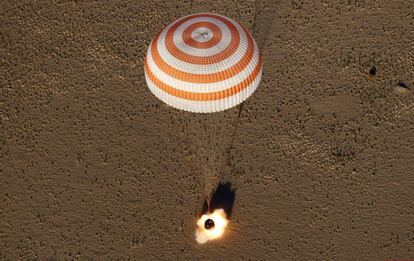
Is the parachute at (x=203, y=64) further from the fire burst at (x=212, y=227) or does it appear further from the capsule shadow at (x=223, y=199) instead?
the fire burst at (x=212, y=227)

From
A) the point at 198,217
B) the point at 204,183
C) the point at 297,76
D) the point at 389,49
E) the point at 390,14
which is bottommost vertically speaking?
the point at 198,217

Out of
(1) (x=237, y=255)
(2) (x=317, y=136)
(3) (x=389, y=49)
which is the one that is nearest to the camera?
(1) (x=237, y=255)

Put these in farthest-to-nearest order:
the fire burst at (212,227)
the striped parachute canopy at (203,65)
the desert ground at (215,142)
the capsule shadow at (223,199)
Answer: the capsule shadow at (223,199) → the desert ground at (215,142) → the fire burst at (212,227) → the striped parachute canopy at (203,65)

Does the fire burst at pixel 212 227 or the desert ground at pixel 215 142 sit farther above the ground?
the desert ground at pixel 215 142

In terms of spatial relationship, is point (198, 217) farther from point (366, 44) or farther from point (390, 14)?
point (390, 14)

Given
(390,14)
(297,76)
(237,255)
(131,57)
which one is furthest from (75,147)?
(390,14)

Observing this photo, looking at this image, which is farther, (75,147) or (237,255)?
(75,147)

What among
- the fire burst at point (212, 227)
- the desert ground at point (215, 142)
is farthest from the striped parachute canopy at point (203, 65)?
the fire burst at point (212, 227)
